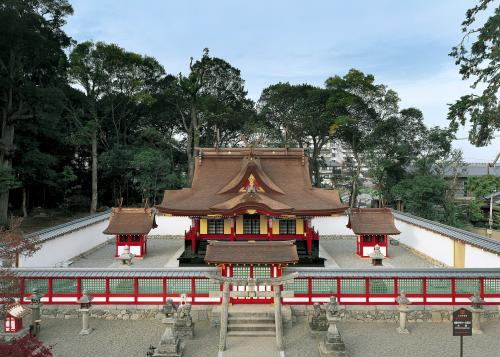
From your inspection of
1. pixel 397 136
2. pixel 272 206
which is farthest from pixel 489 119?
pixel 397 136

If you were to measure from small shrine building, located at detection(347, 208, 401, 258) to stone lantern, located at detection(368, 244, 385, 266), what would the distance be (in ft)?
4.67

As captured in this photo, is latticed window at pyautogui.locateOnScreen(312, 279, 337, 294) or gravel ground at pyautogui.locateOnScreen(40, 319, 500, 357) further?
latticed window at pyautogui.locateOnScreen(312, 279, 337, 294)

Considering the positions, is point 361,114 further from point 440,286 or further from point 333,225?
point 440,286

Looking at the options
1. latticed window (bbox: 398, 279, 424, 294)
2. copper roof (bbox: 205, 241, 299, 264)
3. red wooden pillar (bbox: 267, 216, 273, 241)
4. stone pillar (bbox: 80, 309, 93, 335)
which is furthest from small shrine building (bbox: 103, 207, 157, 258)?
latticed window (bbox: 398, 279, 424, 294)

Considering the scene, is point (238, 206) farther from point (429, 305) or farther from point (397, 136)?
point (397, 136)

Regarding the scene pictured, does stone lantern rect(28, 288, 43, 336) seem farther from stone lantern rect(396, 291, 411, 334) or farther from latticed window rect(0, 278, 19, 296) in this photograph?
stone lantern rect(396, 291, 411, 334)

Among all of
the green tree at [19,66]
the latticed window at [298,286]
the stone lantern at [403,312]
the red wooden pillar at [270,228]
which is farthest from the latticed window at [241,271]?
the green tree at [19,66]

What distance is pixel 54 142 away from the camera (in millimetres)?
38438

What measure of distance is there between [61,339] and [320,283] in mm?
9093

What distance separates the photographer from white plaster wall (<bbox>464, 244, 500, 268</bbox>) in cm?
1708

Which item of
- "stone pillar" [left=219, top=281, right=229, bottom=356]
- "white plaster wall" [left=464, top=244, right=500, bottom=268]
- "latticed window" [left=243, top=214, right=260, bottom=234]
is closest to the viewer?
"stone pillar" [left=219, top=281, right=229, bottom=356]

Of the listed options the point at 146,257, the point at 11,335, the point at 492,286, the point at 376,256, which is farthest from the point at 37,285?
the point at 492,286

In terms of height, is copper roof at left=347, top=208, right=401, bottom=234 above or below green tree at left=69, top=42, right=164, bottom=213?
below

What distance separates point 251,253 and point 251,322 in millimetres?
Result: 2353
